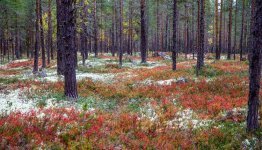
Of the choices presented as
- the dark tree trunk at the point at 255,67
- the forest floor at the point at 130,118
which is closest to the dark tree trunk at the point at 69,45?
the forest floor at the point at 130,118

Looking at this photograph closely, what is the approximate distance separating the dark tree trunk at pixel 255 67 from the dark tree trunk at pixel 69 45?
8.48 meters

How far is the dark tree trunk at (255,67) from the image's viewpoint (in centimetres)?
821

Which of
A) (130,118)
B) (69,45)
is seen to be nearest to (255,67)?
(130,118)

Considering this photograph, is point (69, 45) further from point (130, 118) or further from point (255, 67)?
point (255, 67)

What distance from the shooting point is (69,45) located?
13.5 metres

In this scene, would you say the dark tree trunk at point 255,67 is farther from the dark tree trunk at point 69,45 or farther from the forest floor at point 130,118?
the dark tree trunk at point 69,45

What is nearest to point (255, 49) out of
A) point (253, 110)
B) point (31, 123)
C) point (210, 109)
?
point (253, 110)

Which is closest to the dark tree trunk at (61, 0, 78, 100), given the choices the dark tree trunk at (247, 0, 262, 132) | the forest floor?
the forest floor

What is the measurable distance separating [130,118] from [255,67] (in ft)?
15.8

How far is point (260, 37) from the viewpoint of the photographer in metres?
8.26

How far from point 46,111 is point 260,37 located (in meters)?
8.11

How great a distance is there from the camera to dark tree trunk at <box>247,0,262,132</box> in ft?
26.9

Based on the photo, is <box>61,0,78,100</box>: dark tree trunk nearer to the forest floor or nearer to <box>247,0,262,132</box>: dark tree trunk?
the forest floor

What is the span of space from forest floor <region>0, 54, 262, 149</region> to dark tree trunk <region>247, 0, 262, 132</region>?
508 millimetres
